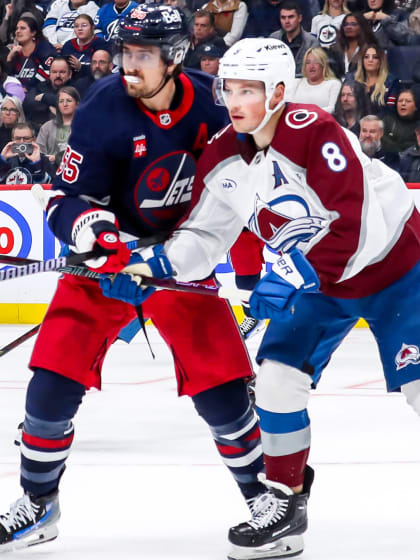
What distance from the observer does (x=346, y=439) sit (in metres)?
3.33

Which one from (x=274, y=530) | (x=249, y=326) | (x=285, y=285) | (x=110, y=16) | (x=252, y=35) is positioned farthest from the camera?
(x=110, y=16)

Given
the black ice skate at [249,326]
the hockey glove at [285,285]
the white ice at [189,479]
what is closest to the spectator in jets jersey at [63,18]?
the black ice skate at [249,326]

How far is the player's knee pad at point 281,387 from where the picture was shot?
2078 mm

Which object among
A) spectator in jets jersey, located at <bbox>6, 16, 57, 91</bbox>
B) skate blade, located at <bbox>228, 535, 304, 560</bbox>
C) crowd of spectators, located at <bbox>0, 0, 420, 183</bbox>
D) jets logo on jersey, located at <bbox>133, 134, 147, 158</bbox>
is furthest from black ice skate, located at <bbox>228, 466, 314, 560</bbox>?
spectator in jets jersey, located at <bbox>6, 16, 57, 91</bbox>

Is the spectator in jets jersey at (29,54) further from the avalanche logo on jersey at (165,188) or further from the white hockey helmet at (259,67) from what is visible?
the white hockey helmet at (259,67)

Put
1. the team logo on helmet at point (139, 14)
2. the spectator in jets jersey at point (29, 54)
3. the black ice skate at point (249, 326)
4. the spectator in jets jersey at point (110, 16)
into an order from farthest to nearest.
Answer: the spectator in jets jersey at point (29, 54) → the spectator in jets jersey at point (110, 16) → the black ice skate at point (249, 326) → the team logo on helmet at point (139, 14)

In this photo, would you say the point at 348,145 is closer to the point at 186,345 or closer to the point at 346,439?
the point at 186,345

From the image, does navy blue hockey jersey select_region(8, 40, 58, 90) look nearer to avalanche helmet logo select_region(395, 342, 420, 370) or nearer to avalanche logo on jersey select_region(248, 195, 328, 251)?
avalanche logo on jersey select_region(248, 195, 328, 251)

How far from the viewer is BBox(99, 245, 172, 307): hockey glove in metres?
2.11

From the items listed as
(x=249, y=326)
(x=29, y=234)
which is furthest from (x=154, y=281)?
(x=29, y=234)

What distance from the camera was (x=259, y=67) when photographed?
209 centimetres

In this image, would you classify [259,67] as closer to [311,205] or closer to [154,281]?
[311,205]

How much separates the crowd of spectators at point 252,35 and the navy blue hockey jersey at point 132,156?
4.31m

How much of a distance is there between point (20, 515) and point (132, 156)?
787 millimetres
